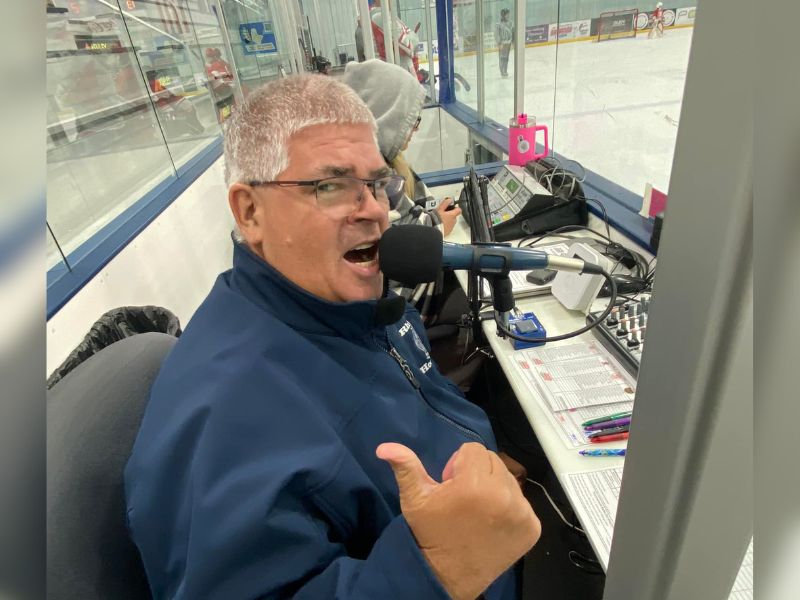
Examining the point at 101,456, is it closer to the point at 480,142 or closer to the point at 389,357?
the point at 389,357

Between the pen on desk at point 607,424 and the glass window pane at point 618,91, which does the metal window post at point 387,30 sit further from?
the pen on desk at point 607,424

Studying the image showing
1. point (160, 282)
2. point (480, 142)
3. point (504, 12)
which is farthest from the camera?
point (480, 142)

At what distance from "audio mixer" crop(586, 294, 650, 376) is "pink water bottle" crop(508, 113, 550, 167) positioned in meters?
1.16

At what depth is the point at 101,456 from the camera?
1.97ft

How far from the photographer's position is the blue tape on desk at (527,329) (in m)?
1.16

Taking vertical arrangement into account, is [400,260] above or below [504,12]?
below

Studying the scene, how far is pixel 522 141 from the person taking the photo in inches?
83.8

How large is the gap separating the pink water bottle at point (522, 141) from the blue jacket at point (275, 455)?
1608 millimetres

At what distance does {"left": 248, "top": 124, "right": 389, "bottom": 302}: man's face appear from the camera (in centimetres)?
83

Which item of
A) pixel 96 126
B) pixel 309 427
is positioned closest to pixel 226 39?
pixel 96 126

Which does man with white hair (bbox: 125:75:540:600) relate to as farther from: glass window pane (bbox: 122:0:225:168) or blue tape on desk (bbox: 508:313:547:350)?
glass window pane (bbox: 122:0:225:168)

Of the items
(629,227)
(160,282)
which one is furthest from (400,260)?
(629,227)

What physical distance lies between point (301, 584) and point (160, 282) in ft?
3.70

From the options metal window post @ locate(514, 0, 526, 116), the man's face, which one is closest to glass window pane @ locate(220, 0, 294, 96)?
metal window post @ locate(514, 0, 526, 116)
